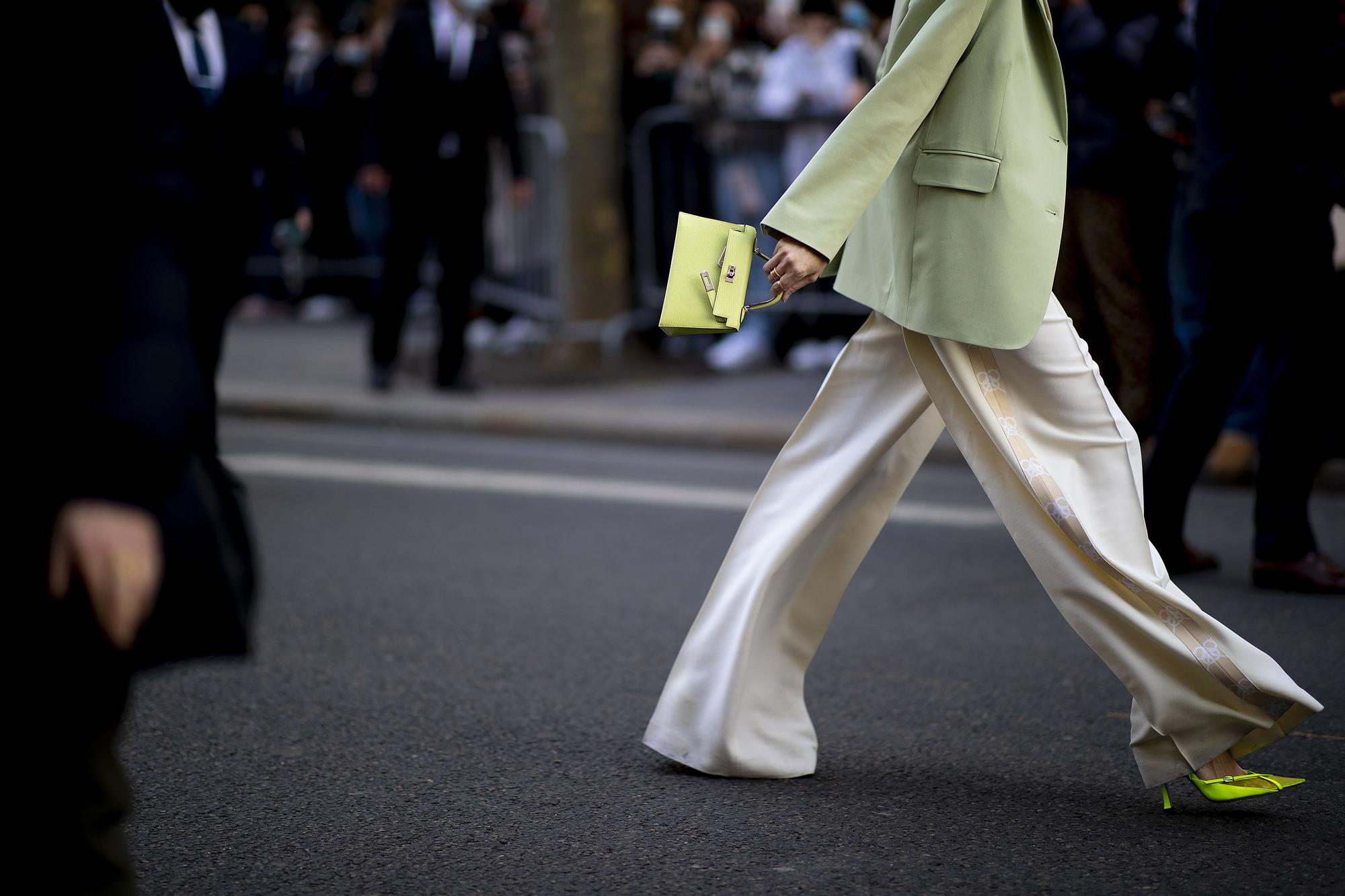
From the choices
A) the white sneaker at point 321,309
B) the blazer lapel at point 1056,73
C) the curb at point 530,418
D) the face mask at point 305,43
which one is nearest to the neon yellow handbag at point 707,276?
the blazer lapel at point 1056,73

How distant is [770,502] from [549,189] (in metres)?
7.27

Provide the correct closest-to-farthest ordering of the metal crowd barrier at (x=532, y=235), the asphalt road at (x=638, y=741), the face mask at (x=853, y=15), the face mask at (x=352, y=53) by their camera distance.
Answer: the asphalt road at (x=638, y=741)
the metal crowd barrier at (x=532, y=235)
the face mask at (x=853, y=15)
the face mask at (x=352, y=53)

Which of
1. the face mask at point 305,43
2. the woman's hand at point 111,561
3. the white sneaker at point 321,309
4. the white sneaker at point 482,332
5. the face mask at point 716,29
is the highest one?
the face mask at point 716,29

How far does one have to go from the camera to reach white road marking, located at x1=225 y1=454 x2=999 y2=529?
20.3 feet

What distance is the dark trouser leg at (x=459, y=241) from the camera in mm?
8906

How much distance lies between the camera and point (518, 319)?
11.6m

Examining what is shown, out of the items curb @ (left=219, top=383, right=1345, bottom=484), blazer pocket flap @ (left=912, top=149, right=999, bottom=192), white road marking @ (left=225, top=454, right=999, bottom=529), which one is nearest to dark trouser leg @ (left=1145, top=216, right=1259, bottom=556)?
white road marking @ (left=225, top=454, right=999, bottom=529)

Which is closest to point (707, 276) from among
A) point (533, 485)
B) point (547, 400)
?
point (533, 485)

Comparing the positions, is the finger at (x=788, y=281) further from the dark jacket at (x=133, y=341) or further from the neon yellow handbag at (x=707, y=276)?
the dark jacket at (x=133, y=341)

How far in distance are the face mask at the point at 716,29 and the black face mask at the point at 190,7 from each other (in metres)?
6.28

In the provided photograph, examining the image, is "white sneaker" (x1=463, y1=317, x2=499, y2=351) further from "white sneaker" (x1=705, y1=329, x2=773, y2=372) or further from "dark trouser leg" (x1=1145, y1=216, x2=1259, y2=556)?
"dark trouser leg" (x1=1145, y1=216, x2=1259, y2=556)

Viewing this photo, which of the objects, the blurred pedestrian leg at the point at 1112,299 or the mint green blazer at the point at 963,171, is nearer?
the mint green blazer at the point at 963,171


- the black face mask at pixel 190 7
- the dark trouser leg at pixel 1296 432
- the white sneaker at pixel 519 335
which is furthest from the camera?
the white sneaker at pixel 519 335

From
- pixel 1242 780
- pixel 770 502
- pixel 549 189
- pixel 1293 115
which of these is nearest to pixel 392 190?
pixel 549 189
